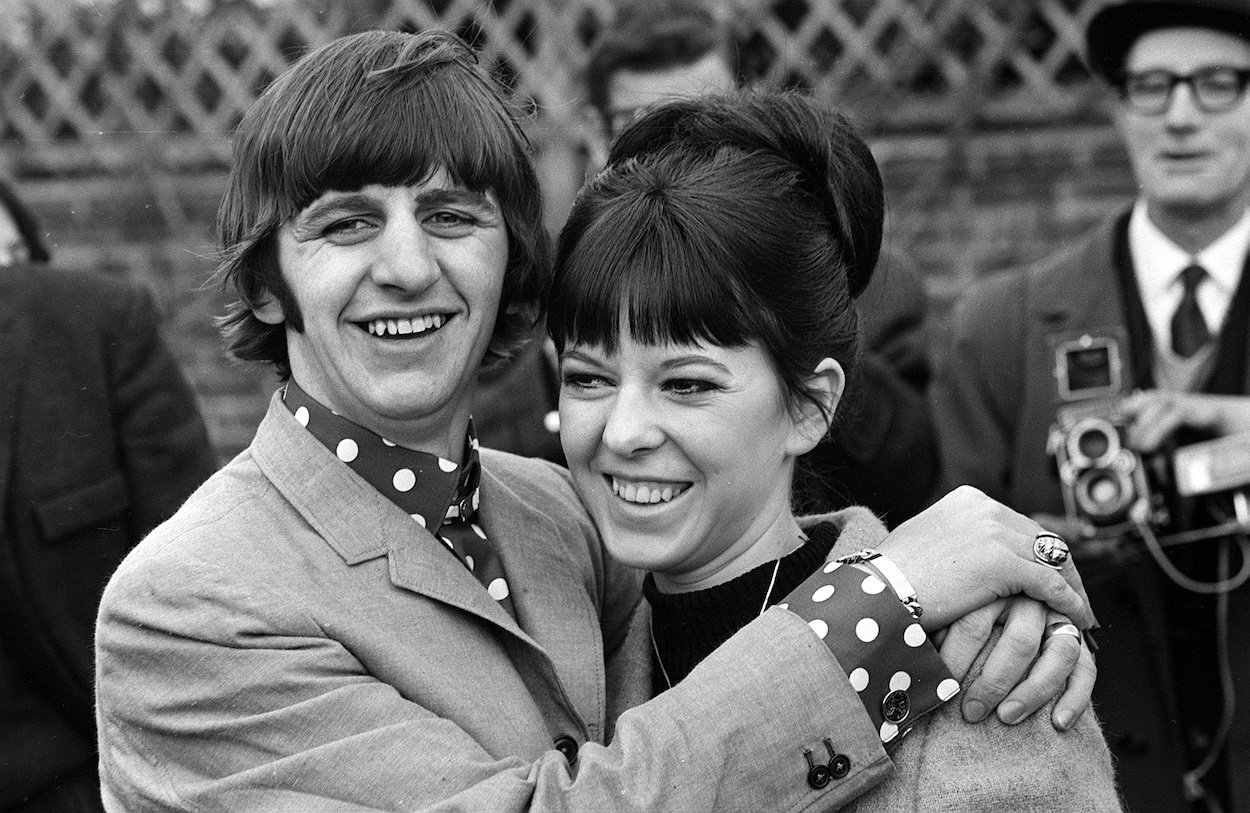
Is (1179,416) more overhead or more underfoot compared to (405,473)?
more underfoot

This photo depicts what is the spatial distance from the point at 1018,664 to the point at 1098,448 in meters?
1.67

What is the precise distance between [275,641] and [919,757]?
2.81ft

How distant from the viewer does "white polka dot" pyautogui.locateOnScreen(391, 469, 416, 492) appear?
233 centimetres

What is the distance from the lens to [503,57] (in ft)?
17.1

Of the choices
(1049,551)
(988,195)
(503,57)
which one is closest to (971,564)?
(1049,551)

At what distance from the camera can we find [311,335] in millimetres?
2324

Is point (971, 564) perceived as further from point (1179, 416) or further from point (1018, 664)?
point (1179, 416)

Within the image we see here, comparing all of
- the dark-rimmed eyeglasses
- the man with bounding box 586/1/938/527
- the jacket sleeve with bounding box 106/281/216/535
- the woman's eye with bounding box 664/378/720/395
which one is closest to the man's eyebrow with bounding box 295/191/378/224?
the woman's eye with bounding box 664/378/720/395

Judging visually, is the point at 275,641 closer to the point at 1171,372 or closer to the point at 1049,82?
the point at 1171,372

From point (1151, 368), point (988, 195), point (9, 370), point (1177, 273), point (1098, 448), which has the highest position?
point (9, 370)

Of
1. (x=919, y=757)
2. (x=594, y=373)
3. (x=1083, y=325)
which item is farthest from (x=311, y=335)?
(x=1083, y=325)

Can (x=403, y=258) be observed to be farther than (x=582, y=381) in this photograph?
No

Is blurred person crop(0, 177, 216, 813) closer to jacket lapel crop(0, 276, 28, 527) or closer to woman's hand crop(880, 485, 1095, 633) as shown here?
jacket lapel crop(0, 276, 28, 527)

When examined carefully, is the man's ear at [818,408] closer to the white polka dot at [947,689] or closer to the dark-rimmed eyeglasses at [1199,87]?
the white polka dot at [947,689]
